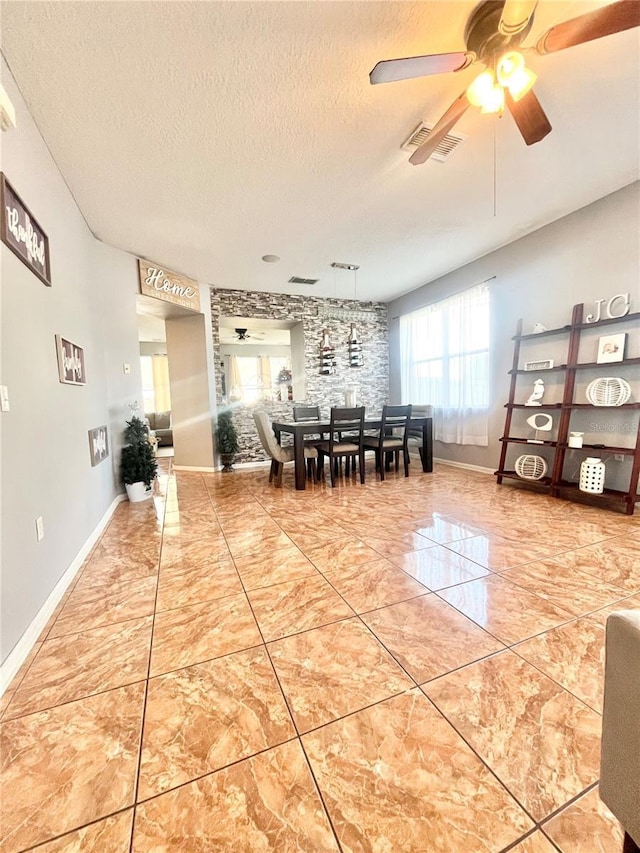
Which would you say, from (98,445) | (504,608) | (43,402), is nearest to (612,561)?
(504,608)

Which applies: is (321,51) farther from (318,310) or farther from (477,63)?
(318,310)

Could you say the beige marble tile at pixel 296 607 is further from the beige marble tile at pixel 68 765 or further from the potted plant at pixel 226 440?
the potted plant at pixel 226 440

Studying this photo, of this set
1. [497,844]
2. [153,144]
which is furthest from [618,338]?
[153,144]

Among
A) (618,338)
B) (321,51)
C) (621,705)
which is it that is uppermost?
(321,51)

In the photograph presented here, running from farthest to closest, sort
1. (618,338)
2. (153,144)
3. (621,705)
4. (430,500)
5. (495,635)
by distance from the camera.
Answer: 1. (430,500)
2. (618,338)
3. (153,144)
4. (495,635)
5. (621,705)

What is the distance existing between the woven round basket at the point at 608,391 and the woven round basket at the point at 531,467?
2.54 feet

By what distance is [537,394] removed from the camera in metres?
3.67

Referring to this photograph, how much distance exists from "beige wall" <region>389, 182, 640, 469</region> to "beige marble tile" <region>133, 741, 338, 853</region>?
160 inches

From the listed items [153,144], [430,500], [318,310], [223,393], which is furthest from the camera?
[318,310]

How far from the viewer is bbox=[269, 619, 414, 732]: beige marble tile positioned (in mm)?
1163

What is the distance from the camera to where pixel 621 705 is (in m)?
0.66

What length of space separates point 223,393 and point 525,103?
15.2 ft

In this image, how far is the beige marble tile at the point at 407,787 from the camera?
0.80 metres

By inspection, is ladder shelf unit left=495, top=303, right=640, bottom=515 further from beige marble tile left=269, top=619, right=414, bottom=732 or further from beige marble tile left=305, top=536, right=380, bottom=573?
beige marble tile left=269, top=619, right=414, bottom=732
